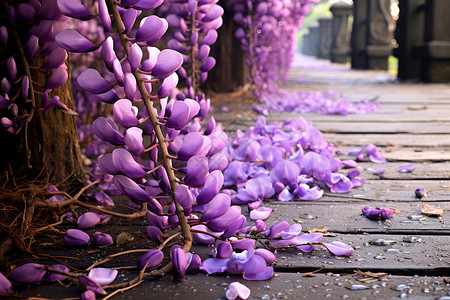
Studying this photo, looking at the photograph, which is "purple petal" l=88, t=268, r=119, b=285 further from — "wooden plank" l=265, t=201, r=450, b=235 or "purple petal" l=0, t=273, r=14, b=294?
"wooden plank" l=265, t=201, r=450, b=235


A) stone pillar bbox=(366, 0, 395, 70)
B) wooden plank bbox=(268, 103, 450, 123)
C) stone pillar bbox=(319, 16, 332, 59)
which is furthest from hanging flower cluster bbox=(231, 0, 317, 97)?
stone pillar bbox=(319, 16, 332, 59)

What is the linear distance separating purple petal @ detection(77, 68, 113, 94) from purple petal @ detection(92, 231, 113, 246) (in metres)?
0.32

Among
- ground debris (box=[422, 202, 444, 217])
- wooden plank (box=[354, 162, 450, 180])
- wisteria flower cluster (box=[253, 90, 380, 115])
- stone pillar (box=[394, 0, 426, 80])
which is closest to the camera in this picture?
ground debris (box=[422, 202, 444, 217])

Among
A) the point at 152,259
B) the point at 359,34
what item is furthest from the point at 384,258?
the point at 359,34

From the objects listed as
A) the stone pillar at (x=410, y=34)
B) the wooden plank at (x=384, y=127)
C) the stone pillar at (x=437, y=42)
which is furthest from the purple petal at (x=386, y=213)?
the stone pillar at (x=410, y=34)

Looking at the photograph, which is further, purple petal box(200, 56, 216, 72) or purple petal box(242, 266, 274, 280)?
purple petal box(200, 56, 216, 72)

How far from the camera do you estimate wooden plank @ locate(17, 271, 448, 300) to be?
Answer: 31.0 inches

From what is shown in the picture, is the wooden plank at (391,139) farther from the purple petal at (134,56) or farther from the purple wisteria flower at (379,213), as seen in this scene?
the purple petal at (134,56)

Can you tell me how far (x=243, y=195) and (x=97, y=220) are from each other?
16.3 inches

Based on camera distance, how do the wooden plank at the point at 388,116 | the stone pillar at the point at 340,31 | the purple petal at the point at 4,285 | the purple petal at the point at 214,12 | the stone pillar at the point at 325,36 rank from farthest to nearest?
1. the stone pillar at the point at 325,36
2. the stone pillar at the point at 340,31
3. the wooden plank at the point at 388,116
4. the purple petal at the point at 214,12
5. the purple petal at the point at 4,285

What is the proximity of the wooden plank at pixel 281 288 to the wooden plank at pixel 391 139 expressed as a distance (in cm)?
144

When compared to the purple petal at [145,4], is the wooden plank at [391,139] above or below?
below

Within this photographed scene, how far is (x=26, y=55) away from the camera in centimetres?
112

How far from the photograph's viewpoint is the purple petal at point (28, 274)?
809mm
